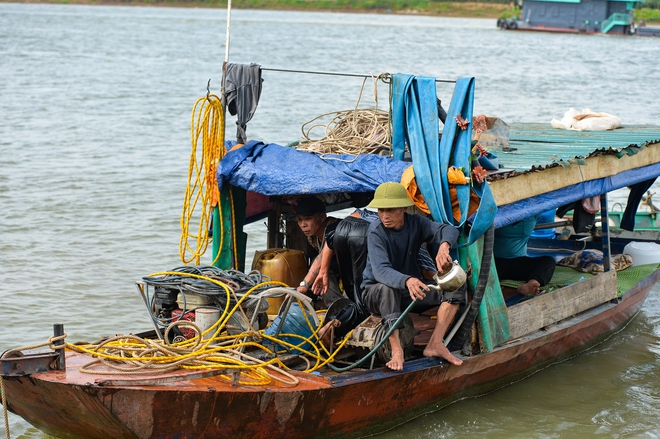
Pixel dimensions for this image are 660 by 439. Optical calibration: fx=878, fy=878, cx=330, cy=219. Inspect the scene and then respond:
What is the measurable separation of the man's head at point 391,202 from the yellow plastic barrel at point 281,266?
1.30 metres

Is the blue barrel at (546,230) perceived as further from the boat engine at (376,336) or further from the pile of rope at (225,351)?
the pile of rope at (225,351)

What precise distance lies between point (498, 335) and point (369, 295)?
3.57ft

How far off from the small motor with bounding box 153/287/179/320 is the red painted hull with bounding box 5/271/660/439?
25.8 inches

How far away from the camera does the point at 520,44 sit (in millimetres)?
43750

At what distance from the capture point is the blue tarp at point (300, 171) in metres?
5.79

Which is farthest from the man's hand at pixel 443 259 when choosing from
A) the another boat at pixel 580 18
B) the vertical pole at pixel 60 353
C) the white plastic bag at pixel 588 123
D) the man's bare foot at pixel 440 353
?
the another boat at pixel 580 18

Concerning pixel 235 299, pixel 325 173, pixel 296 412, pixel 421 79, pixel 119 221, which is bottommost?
pixel 119 221

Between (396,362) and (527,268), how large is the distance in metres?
2.42

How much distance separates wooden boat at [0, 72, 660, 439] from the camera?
4.73 metres

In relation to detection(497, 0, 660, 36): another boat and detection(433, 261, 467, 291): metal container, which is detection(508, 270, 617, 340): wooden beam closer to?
detection(433, 261, 467, 291): metal container

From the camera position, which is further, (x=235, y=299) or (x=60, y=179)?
(x=60, y=179)

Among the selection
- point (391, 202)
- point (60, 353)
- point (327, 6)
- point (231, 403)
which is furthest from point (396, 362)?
point (327, 6)

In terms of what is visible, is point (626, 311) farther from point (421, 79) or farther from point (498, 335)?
point (421, 79)

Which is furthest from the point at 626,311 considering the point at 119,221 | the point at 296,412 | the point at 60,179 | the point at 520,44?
the point at 520,44
